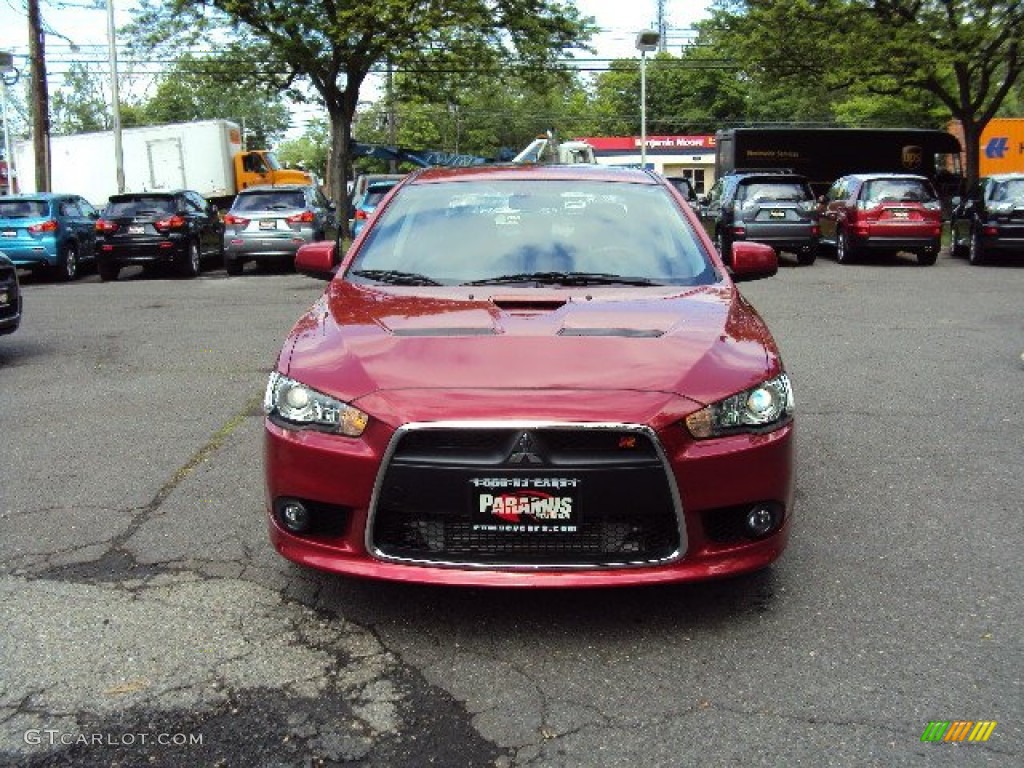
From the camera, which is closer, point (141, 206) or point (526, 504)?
point (526, 504)

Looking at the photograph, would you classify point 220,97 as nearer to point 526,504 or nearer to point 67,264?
point 67,264

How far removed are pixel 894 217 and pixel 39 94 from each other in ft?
65.9

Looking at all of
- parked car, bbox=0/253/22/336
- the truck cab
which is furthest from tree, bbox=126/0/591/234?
parked car, bbox=0/253/22/336

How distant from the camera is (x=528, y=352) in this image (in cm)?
360

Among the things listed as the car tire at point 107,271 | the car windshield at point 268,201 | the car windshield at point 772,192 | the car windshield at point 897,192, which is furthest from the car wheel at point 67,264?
the car windshield at point 897,192

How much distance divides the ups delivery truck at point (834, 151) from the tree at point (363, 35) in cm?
618

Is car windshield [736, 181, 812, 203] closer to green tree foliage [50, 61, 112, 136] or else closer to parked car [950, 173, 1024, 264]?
parked car [950, 173, 1024, 264]

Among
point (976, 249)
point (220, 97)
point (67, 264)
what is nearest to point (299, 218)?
point (67, 264)

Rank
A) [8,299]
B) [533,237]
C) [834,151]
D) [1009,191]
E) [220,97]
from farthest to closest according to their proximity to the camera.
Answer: [220,97] → [834,151] → [1009,191] → [8,299] → [533,237]

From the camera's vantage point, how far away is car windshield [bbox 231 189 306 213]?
18906 millimetres

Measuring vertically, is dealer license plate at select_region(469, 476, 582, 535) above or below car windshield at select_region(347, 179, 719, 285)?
below

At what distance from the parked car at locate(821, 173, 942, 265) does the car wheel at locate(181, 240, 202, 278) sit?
12.1 metres

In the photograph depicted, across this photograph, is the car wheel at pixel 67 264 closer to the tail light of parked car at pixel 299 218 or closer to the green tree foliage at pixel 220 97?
the tail light of parked car at pixel 299 218
